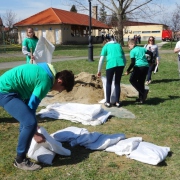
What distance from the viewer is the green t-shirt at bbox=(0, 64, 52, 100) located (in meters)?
3.13

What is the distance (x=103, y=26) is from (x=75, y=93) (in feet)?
156

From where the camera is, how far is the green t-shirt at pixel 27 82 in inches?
123

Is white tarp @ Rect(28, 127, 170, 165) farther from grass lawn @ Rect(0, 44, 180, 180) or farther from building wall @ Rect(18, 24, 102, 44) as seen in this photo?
building wall @ Rect(18, 24, 102, 44)

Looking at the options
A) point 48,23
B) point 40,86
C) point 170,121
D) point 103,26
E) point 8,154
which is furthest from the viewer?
point 103,26

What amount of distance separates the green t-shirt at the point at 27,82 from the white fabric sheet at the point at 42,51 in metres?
3.90

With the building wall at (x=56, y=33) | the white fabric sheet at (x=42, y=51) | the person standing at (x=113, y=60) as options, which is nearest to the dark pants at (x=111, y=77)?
the person standing at (x=113, y=60)

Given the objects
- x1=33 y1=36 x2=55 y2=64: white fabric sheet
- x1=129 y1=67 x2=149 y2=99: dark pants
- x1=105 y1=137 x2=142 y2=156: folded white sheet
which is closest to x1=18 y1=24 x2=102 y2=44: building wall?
x1=33 y1=36 x2=55 y2=64: white fabric sheet

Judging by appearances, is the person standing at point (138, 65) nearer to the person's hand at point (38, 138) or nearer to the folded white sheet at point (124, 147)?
the folded white sheet at point (124, 147)

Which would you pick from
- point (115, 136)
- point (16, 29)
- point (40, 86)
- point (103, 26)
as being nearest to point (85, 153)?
point (115, 136)

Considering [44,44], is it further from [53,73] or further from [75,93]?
[53,73]

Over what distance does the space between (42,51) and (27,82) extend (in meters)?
4.34

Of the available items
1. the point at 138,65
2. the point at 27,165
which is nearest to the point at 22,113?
the point at 27,165

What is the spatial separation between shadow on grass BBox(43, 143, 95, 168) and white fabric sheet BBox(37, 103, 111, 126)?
3.89 ft

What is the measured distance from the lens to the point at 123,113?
6.20 m
